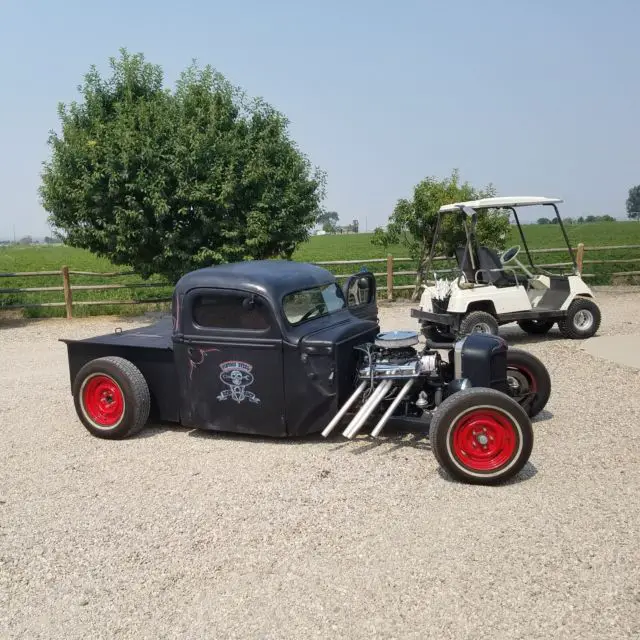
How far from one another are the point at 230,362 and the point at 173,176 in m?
7.99

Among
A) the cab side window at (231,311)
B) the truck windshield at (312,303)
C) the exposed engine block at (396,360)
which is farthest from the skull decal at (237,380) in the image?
the exposed engine block at (396,360)

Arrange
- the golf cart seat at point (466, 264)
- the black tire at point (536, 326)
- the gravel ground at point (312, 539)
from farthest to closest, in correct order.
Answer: the black tire at point (536, 326) → the golf cart seat at point (466, 264) → the gravel ground at point (312, 539)

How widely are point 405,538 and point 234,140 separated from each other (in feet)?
35.5

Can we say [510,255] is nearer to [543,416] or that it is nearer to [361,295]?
[361,295]

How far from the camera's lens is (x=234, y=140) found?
44.3 feet

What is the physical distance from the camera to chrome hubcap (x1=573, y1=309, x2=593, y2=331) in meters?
10.8

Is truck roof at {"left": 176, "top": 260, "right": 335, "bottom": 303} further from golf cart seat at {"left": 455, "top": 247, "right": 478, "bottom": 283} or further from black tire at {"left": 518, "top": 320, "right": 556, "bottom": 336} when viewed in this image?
black tire at {"left": 518, "top": 320, "right": 556, "bottom": 336}

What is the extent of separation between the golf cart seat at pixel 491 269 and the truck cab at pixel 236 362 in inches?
180

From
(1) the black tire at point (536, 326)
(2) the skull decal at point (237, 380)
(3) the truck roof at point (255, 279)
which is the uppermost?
(3) the truck roof at point (255, 279)

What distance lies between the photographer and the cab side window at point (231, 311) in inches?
225

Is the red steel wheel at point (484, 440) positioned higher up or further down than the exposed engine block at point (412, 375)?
further down

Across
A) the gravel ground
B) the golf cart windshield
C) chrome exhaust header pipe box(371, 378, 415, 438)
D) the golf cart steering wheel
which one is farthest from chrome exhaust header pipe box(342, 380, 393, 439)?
the golf cart steering wheel

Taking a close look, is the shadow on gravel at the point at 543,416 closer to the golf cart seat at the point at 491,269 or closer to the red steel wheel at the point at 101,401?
the red steel wheel at the point at 101,401

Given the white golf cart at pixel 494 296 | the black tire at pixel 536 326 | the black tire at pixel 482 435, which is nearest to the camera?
the black tire at pixel 482 435
